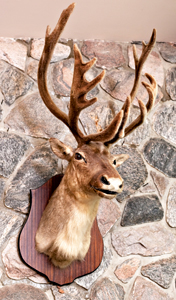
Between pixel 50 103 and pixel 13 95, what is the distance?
13.6 inches

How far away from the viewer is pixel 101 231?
6.77ft

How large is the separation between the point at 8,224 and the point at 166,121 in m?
1.32

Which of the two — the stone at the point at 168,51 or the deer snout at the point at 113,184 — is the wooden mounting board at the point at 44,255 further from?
the stone at the point at 168,51

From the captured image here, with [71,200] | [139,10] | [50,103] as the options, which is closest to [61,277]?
[71,200]

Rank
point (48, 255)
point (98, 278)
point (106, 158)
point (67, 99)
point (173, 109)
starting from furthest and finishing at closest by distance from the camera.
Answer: point (173, 109) < point (67, 99) < point (98, 278) < point (48, 255) < point (106, 158)

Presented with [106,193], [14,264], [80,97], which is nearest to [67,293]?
[14,264]

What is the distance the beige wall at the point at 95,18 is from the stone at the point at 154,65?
0.12 metres

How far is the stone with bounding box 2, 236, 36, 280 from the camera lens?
1.76 m

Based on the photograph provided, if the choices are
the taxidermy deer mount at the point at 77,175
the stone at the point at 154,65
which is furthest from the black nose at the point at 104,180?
the stone at the point at 154,65

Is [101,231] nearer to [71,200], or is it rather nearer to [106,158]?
[71,200]

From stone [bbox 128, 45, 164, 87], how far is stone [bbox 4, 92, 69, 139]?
78cm

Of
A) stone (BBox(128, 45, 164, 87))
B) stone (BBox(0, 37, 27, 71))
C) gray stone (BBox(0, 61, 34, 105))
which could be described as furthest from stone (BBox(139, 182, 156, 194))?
stone (BBox(0, 37, 27, 71))

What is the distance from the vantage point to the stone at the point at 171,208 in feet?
Answer: 7.45

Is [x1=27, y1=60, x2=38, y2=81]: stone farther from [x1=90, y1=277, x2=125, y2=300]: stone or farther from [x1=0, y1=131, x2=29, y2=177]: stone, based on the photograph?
[x1=90, y1=277, x2=125, y2=300]: stone
